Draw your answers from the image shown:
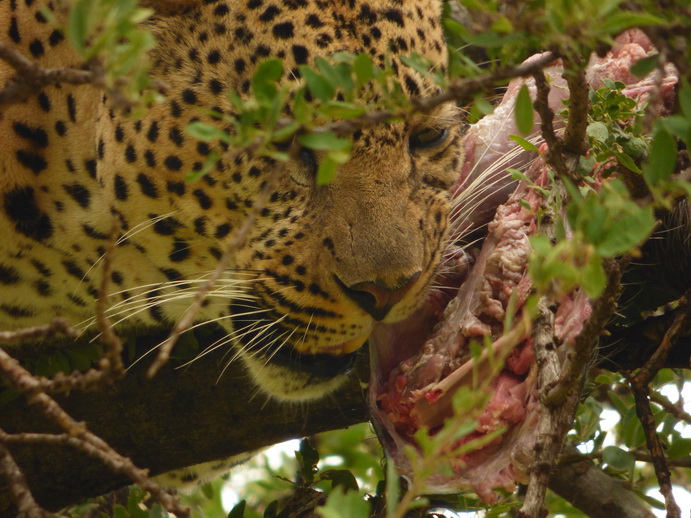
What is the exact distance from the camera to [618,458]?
3.78 meters

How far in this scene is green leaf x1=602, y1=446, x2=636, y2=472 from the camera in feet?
12.4

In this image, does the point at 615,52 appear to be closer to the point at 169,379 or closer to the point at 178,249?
the point at 178,249

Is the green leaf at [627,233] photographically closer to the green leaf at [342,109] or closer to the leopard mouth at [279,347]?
the green leaf at [342,109]

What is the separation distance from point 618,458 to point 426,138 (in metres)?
1.37

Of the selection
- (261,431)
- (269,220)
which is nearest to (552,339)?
(269,220)

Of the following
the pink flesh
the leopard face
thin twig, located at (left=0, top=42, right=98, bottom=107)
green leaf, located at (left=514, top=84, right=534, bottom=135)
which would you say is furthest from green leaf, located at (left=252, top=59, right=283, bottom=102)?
the pink flesh

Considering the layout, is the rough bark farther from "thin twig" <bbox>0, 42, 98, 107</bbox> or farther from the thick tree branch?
"thin twig" <bbox>0, 42, 98, 107</bbox>

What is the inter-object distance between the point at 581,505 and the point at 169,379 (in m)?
1.75

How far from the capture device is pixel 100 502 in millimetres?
5148

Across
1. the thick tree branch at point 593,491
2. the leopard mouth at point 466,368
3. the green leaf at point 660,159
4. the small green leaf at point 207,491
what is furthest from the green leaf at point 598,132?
the small green leaf at point 207,491

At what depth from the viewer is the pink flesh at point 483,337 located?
3.29 meters

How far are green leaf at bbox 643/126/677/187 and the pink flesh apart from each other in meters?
1.27

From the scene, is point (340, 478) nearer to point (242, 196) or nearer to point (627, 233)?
point (242, 196)

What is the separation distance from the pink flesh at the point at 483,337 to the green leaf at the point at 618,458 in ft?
1.92
